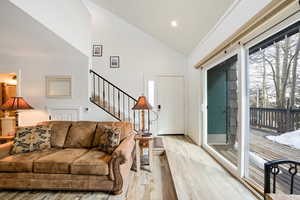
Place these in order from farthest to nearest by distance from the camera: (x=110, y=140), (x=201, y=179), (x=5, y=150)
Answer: (x=110, y=140) → (x=5, y=150) → (x=201, y=179)

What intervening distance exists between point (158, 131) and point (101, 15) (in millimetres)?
4135

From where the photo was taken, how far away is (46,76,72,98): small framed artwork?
424cm

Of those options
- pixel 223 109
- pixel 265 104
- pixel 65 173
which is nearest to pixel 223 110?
pixel 223 109

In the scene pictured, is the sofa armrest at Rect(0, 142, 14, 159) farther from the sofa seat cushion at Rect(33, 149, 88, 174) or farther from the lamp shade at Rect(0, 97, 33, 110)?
the lamp shade at Rect(0, 97, 33, 110)

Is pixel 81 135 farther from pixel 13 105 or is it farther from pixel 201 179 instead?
pixel 201 179

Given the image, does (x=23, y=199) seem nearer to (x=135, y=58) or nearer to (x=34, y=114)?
(x=34, y=114)

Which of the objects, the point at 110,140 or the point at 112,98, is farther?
the point at 112,98

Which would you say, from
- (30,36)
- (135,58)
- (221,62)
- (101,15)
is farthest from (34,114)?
(221,62)

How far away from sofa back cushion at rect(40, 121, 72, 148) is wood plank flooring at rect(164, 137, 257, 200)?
1.99 m

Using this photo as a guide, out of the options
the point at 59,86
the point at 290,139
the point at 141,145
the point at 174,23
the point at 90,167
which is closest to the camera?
the point at 290,139

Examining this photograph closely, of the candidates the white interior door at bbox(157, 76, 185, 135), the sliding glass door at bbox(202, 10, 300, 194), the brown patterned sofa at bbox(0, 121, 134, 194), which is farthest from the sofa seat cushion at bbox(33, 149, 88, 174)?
the white interior door at bbox(157, 76, 185, 135)

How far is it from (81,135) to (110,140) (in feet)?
2.27

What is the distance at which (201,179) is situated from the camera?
93.6 inches

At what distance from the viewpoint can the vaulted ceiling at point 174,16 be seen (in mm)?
2779
